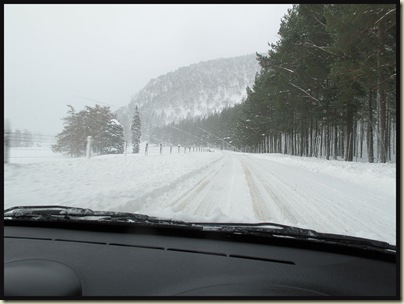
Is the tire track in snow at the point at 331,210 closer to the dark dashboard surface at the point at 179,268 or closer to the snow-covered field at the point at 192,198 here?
the snow-covered field at the point at 192,198

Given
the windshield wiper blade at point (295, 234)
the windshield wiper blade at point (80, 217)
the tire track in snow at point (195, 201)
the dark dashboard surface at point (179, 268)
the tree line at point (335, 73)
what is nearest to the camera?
the dark dashboard surface at point (179, 268)

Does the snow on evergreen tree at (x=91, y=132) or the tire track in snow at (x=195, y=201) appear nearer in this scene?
the tire track in snow at (x=195, y=201)

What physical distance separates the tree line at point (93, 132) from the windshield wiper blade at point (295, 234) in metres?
3.04

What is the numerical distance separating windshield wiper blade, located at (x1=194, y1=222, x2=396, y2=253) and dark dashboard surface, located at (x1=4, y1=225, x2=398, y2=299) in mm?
73

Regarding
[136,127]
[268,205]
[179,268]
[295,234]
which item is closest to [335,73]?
[268,205]

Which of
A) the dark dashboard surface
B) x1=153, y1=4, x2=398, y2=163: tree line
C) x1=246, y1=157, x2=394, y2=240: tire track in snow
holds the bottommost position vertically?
x1=246, y1=157, x2=394, y2=240: tire track in snow

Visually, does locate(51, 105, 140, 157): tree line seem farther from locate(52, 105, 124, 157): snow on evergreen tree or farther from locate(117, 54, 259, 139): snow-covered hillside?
locate(117, 54, 259, 139): snow-covered hillside

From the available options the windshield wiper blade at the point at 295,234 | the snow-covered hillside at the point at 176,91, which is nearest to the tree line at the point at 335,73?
the snow-covered hillside at the point at 176,91

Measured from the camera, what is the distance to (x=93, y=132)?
296 inches

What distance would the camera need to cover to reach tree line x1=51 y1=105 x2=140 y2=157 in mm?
5743

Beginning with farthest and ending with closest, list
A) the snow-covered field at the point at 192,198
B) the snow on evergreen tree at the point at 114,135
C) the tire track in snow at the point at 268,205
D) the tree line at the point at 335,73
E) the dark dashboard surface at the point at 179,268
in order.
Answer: the tree line at the point at 335,73 < the snow on evergreen tree at the point at 114,135 < the tire track in snow at the point at 268,205 < the snow-covered field at the point at 192,198 < the dark dashboard surface at the point at 179,268

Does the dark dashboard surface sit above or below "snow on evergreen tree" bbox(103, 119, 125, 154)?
below

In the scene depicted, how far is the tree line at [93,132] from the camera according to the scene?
574cm

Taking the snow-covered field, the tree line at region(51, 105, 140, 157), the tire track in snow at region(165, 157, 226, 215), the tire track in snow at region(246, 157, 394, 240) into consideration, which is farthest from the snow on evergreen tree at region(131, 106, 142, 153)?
the tire track in snow at region(246, 157, 394, 240)
